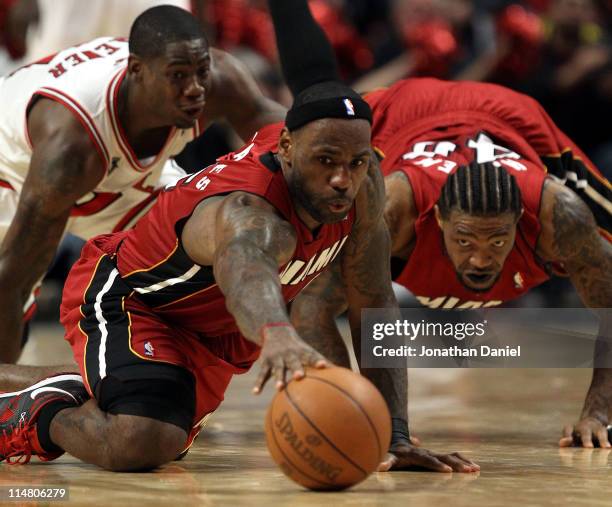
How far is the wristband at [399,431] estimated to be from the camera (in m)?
4.10

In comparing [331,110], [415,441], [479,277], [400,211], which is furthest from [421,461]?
[400,211]

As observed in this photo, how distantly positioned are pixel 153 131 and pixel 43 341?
392 centimetres

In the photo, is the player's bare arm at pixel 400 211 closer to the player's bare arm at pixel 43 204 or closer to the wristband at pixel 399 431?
the wristband at pixel 399 431

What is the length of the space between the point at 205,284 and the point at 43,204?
4.74 ft

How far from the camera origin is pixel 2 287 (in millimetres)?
5250

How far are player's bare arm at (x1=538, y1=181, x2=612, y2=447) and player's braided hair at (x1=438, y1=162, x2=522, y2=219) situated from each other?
0.18m

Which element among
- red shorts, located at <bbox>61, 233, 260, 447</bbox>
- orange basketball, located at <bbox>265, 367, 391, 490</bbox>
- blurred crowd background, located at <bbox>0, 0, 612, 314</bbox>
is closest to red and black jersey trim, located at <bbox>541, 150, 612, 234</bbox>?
red shorts, located at <bbox>61, 233, 260, 447</bbox>

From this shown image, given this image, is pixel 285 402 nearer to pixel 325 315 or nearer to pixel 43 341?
pixel 325 315

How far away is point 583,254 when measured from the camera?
5.07 metres

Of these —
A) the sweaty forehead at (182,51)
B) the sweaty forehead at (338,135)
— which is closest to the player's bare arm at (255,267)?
the sweaty forehead at (338,135)

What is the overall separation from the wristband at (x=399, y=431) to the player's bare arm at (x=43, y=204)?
1.87 metres

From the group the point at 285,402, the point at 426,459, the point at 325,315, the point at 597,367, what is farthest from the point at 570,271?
the point at 285,402

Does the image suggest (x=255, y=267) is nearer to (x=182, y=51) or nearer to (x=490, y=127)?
(x=182, y=51)

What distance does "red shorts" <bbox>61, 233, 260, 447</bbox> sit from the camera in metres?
4.16
